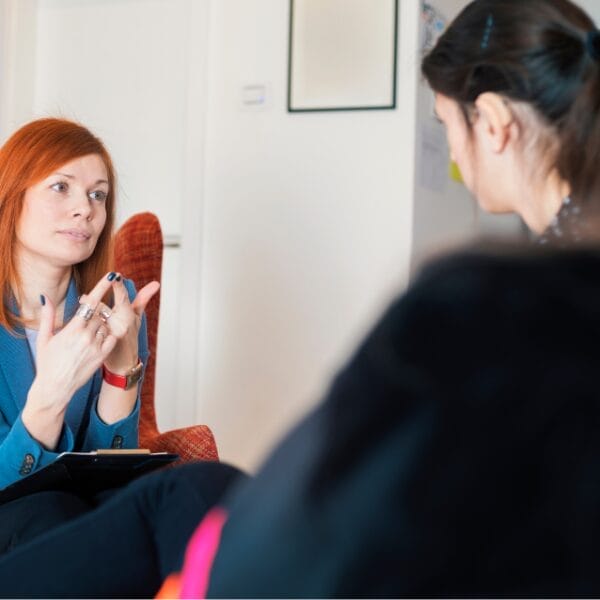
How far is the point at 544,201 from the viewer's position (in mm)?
1168

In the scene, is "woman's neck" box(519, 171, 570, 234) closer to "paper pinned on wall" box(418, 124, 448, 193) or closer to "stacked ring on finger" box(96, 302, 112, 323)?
"stacked ring on finger" box(96, 302, 112, 323)

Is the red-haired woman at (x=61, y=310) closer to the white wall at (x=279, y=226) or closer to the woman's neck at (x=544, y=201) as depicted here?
the woman's neck at (x=544, y=201)

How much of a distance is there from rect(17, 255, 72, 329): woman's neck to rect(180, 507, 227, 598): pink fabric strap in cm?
133

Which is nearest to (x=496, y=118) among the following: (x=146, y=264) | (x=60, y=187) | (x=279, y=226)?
(x=60, y=187)

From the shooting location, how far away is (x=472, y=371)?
454 millimetres

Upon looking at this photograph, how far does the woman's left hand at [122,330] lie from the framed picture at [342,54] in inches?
60.2

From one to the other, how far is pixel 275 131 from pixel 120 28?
813 mm

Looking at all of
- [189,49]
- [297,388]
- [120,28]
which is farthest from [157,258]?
[120,28]

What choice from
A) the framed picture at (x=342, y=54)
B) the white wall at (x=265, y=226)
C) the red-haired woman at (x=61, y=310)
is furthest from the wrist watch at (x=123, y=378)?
the framed picture at (x=342, y=54)

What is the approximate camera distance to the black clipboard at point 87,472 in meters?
1.44

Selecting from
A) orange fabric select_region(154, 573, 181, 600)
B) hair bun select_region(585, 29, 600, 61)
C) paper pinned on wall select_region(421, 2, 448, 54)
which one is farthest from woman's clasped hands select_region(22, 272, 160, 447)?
paper pinned on wall select_region(421, 2, 448, 54)

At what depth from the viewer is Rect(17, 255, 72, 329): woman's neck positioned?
186 cm

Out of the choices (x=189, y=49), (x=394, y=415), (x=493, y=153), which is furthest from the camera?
(x=189, y=49)

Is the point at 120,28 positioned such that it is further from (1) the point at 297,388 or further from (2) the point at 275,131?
(1) the point at 297,388
